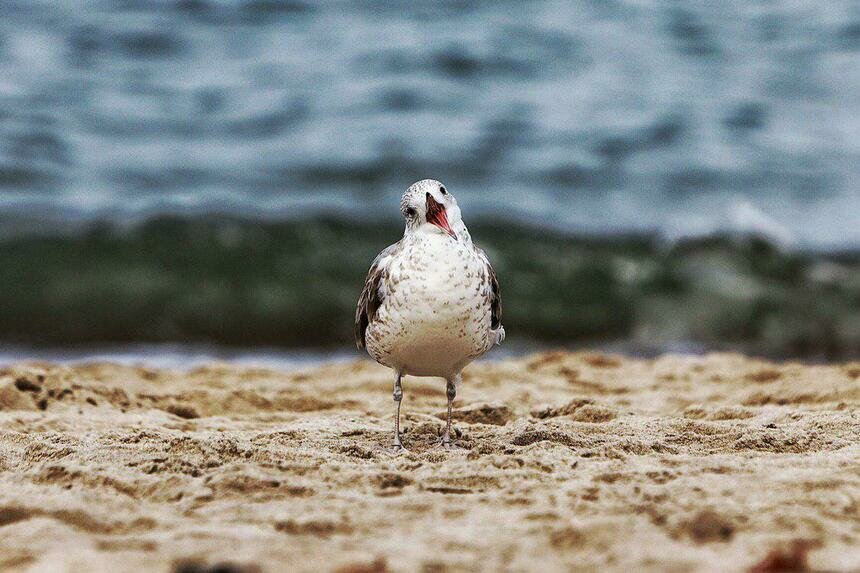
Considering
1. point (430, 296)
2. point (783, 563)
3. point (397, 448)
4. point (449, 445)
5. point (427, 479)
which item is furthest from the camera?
point (449, 445)

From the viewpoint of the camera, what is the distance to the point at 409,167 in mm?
10586

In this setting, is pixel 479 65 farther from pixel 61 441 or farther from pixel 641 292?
pixel 61 441

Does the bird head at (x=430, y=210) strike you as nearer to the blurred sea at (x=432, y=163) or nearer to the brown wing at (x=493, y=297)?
the brown wing at (x=493, y=297)

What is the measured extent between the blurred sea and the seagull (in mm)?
4048

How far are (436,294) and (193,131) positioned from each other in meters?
7.78

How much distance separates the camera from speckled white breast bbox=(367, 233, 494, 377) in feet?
12.9

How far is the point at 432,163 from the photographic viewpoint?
420 inches

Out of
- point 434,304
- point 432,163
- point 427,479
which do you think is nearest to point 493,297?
point 434,304

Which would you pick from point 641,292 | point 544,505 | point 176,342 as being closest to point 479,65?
point 641,292

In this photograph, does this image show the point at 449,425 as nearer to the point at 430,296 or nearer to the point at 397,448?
the point at 397,448

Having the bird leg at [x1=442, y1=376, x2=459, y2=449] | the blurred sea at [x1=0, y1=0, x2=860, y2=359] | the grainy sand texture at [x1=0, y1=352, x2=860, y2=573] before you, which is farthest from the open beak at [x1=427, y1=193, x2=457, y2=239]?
the blurred sea at [x1=0, y1=0, x2=860, y2=359]

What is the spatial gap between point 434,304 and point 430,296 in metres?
0.03

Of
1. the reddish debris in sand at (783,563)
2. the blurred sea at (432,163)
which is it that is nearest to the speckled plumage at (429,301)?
the reddish debris in sand at (783,563)

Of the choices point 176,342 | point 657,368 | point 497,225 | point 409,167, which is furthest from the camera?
point 409,167
